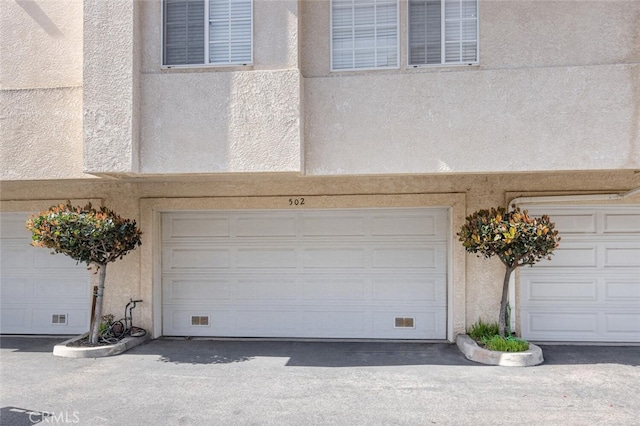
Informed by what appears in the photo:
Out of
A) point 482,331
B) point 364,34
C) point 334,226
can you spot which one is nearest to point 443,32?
point 364,34

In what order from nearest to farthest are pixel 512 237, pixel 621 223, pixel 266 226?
pixel 512 237 < pixel 621 223 < pixel 266 226

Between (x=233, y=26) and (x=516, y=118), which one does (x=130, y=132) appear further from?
(x=516, y=118)

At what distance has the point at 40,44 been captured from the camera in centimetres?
734

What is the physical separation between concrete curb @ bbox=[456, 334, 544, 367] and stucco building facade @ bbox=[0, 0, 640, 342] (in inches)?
38.4

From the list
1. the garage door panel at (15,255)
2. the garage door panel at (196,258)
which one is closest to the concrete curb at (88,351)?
the garage door panel at (196,258)

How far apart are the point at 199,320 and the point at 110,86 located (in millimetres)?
4213

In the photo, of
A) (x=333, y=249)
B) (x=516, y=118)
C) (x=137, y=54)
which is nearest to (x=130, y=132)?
(x=137, y=54)

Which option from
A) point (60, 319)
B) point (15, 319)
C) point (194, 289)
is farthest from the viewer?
point (15, 319)

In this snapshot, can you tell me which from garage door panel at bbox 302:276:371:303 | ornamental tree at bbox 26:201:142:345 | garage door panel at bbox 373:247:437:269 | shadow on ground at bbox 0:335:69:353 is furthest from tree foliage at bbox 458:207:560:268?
shadow on ground at bbox 0:335:69:353

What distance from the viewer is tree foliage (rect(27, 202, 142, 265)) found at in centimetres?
661

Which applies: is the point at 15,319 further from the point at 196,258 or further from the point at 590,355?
the point at 590,355

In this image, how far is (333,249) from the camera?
8156mm

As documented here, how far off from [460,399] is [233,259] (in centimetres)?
457

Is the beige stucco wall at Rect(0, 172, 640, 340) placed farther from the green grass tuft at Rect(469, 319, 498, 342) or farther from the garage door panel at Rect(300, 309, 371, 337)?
the garage door panel at Rect(300, 309, 371, 337)
